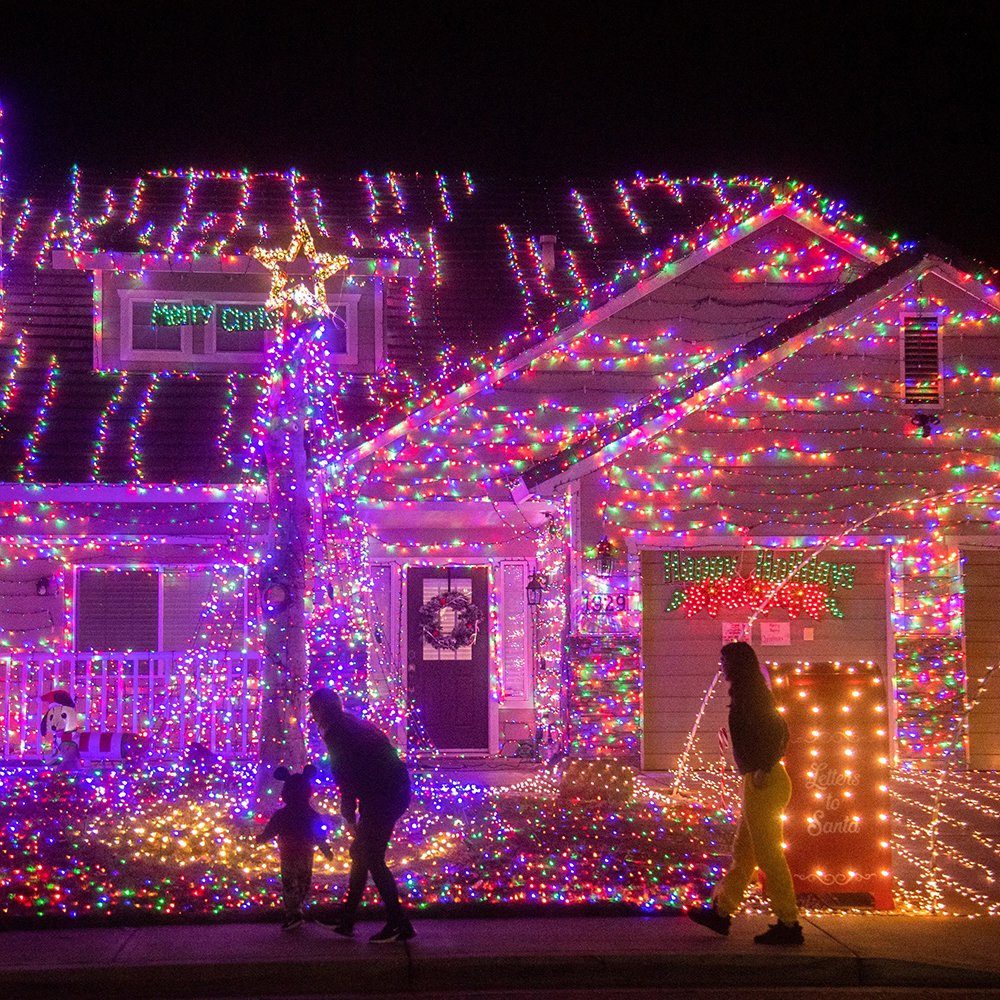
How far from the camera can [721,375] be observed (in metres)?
12.6

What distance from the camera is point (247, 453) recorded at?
13.8 m

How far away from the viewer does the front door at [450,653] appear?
1503 centimetres

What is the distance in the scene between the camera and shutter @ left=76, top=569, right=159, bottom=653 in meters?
15.0

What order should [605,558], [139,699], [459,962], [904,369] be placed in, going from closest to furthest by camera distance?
[459,962] → [605,558] → [904,369] → [139,699]

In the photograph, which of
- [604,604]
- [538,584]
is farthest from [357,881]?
[538,584]

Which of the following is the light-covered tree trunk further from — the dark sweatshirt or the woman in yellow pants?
the woman in yellow pants

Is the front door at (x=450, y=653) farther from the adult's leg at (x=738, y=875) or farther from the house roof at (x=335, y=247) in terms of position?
the adult's leg at (x=738, y=875)

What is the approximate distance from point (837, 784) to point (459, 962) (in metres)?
2.76

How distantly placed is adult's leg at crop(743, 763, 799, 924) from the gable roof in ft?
17.7

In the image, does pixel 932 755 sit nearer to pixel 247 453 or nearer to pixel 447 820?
pixel 447 820

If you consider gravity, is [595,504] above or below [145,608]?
above

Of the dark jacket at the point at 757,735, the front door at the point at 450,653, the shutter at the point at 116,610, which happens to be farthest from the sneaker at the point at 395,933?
the shutter at the point at 116,610

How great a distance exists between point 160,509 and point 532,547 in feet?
14.2

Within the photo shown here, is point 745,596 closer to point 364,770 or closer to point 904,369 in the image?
point 904,369
